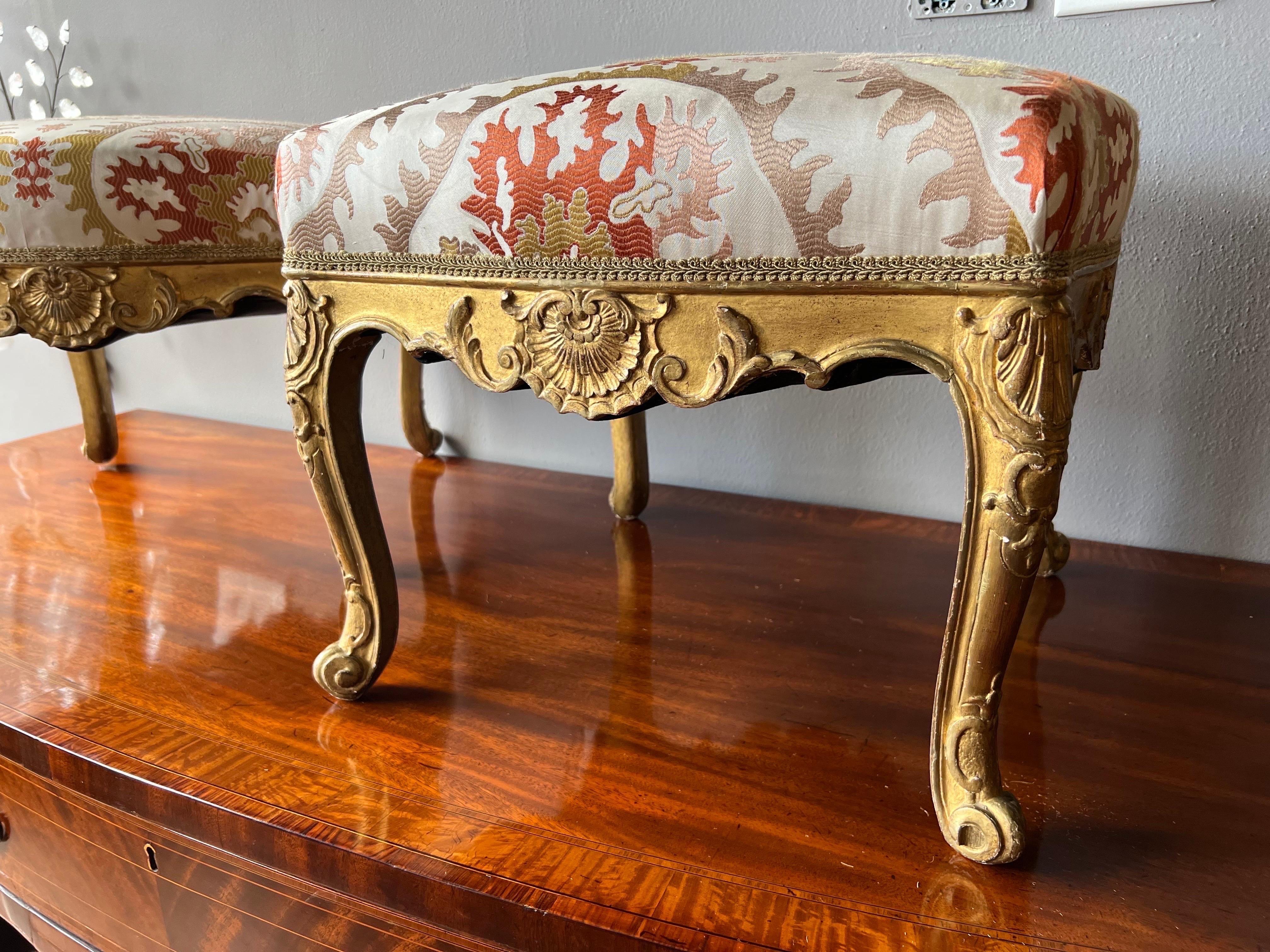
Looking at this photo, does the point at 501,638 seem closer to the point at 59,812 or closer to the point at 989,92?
the point at 59,812

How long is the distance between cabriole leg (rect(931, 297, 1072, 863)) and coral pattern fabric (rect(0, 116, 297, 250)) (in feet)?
2.47

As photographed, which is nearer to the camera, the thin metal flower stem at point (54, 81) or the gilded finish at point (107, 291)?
the gilded finish at point (107, 291)

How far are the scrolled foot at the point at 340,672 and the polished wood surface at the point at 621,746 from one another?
0.02m

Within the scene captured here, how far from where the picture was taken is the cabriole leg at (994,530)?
1.64 feet

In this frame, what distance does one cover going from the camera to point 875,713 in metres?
0.76

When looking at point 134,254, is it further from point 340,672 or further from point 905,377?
point 905,377

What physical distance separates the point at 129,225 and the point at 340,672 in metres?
0.50

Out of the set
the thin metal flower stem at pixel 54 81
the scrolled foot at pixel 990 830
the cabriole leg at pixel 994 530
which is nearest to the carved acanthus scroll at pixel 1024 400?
the cabriole leg at pixel 994 530

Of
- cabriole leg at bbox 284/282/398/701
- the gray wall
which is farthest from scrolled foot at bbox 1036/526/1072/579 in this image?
cabriole leg at bbox 284/282/398/701

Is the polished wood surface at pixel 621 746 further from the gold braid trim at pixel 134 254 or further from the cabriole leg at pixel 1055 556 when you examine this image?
the gold braid trim at pixel 134 254

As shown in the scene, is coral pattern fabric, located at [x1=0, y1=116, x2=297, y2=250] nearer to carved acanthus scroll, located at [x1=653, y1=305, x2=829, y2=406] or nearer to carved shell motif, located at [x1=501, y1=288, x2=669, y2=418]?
carved shell motif, located at [x1=501, y1=288, x2=669, y2=418]

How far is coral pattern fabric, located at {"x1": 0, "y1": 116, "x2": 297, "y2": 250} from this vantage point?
35.6 inches

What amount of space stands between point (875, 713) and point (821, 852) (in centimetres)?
18

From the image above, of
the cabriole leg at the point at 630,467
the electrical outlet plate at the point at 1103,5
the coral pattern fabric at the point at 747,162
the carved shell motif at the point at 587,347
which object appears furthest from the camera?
the cabriole leg at the point at 630,467
